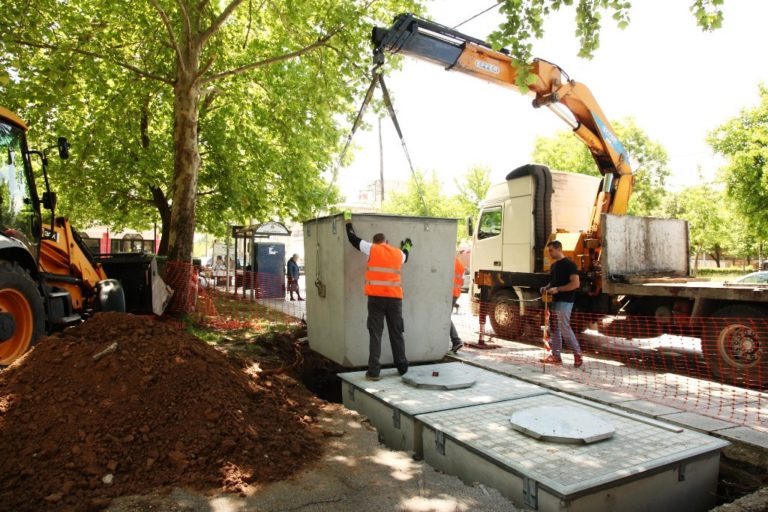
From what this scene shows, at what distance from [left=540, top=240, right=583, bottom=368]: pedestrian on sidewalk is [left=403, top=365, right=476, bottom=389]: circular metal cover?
2166 mm

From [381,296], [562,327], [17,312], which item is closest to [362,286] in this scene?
[381,296]

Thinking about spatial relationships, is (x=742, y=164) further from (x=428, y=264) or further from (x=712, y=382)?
(x=428, y=264)

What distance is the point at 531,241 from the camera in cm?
1066

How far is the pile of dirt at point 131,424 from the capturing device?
3494 millimetres

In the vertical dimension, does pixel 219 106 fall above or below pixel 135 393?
above

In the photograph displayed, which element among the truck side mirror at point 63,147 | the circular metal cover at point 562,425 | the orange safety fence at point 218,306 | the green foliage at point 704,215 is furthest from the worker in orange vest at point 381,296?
the green foliage at point 704,215

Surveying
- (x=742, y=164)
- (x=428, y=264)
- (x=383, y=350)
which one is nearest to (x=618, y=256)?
(x=428, y=264)

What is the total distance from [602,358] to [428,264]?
3986 mm

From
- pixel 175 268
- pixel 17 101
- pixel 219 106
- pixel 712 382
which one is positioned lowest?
pixel 712 382

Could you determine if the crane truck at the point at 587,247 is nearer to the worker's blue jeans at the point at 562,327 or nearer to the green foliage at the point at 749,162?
the worker's blue jeans at the point at 562,327

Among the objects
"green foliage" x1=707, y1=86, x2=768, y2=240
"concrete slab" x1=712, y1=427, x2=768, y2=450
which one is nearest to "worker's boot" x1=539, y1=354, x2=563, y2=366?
"concrete slab" x1=712, y1=427, x2=768, y2=450

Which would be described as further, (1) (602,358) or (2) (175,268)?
(2) (175,268)

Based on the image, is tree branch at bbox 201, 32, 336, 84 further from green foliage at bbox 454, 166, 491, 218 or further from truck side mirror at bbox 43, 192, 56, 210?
green foliage at bbox 454, 166, 491, 218

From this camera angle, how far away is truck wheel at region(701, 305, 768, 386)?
22.6 ft
